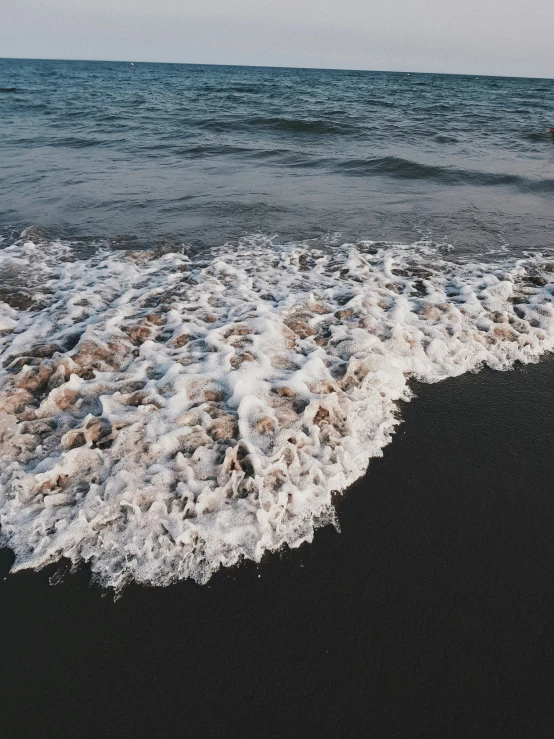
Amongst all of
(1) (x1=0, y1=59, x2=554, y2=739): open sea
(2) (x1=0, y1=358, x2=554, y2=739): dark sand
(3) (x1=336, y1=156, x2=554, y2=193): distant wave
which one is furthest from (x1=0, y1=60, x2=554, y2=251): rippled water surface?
(2) (x1=0, y1=358, x2=554, y2=739): dark sand

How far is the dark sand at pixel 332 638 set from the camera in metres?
1.79

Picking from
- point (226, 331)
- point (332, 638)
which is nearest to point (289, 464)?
point (332, 638)

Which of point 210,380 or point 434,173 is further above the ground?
point 434,173

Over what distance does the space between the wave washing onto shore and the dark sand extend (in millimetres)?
182

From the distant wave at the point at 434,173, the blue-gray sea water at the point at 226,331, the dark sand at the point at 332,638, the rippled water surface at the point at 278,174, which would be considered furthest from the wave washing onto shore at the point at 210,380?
the distant wave at the point at 434,173

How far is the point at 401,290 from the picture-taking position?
5.29 metres

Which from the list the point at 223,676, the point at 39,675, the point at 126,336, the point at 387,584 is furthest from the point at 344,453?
the point at 126,336

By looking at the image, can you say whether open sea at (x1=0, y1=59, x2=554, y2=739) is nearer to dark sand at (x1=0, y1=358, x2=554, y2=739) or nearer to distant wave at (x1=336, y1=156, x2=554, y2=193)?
dark sand at (x1=0, y1=358, x2=554, y2=739)

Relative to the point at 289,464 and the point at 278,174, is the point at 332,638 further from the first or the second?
the point at 278,174

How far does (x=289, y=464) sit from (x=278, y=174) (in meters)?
9.27

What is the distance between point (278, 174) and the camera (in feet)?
34.9

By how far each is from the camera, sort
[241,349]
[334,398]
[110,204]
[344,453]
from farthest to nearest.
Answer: [110,204] < [241,349] < [334,398] < [344,453]

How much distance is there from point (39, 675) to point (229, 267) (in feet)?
15.4

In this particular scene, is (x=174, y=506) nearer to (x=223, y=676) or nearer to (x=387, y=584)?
(x=223, y=676)
